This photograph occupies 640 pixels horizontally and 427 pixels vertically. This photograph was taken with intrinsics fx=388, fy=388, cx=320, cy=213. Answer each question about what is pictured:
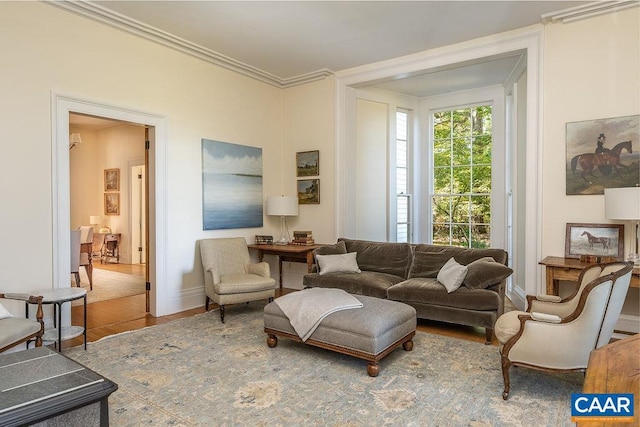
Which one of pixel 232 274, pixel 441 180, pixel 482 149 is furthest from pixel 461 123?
A: pixel 232 274

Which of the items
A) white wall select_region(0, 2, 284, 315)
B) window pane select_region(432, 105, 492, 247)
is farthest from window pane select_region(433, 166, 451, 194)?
white wall select_region(0, 2, 284, 315)

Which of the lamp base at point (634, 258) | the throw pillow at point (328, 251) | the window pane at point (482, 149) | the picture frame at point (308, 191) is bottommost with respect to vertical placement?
the throw pillow at point (328, 251)

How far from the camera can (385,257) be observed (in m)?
4.88

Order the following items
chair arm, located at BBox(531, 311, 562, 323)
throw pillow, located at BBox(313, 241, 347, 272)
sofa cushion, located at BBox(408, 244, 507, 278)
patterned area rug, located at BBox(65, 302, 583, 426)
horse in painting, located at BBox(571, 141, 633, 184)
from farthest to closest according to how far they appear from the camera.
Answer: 1. throw pillow, located at BBox(313, 241, 347, 272)
2. sofa cushion, located at BBox(408, 244, 507, 278)
3. horse in painting, located at BBox(571, 141, 633, 184)
4. chair arm, located at BBox(531, 311, 562, 323)
5. patterned area rug, located at BBox(65, 302, 583, 426)

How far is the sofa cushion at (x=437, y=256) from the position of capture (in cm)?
422

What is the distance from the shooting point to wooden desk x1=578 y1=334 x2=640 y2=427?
114 cm

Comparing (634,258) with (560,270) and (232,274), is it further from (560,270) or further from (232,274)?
(232,274)

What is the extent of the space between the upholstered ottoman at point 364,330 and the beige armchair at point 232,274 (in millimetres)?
943

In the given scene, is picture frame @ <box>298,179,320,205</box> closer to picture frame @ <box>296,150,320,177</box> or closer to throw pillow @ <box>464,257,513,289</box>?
picture frame @ <box>296,150,320,177</box>

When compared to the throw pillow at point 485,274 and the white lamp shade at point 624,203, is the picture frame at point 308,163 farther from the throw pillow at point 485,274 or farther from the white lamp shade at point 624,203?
the white lamp shade at point 624,203

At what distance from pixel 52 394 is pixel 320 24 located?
13.1 feet

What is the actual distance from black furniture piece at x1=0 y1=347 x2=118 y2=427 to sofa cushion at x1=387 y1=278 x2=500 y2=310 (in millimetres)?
2974

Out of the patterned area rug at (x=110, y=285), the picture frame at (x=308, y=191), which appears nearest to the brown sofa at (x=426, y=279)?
the picture frame at (x=308, y=191)

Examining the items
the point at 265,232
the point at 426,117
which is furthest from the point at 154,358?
the point at 426,117
